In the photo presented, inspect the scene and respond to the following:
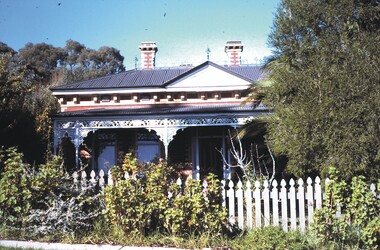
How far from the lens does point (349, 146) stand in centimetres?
588

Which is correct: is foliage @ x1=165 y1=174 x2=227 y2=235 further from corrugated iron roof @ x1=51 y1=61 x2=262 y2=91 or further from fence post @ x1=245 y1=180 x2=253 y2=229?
corrugated iron roof @ x1=51 y1=61 x2=262 y2=91

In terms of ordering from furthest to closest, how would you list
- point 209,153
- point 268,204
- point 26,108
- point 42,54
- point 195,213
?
point 42,54 → point 209,153 → point 26,108 → point 268,204 → point 195,213

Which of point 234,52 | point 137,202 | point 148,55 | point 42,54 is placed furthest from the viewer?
point 42,54

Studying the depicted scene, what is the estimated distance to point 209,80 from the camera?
18.2 m

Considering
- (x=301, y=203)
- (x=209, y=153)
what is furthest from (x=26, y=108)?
(x=301, y=203)

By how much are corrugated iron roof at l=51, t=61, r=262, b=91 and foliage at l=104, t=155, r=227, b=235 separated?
1200 cm

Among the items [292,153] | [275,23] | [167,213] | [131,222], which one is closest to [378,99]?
[292,153]

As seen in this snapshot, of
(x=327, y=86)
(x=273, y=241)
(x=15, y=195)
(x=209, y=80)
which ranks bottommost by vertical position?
(x=273, y=241)

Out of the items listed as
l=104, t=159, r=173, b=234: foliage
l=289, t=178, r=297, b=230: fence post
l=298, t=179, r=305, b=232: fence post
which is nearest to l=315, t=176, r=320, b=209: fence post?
l=298, t=179, r=305, b=232: fence post

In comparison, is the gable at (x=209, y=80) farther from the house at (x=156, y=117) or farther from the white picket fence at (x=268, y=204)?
the white picket fence at (x=268, y=204)

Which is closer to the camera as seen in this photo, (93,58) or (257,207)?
(257,207)

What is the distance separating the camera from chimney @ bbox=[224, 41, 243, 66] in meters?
23.1

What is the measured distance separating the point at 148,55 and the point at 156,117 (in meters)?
9.85

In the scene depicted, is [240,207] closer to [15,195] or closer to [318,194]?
[318,194]
